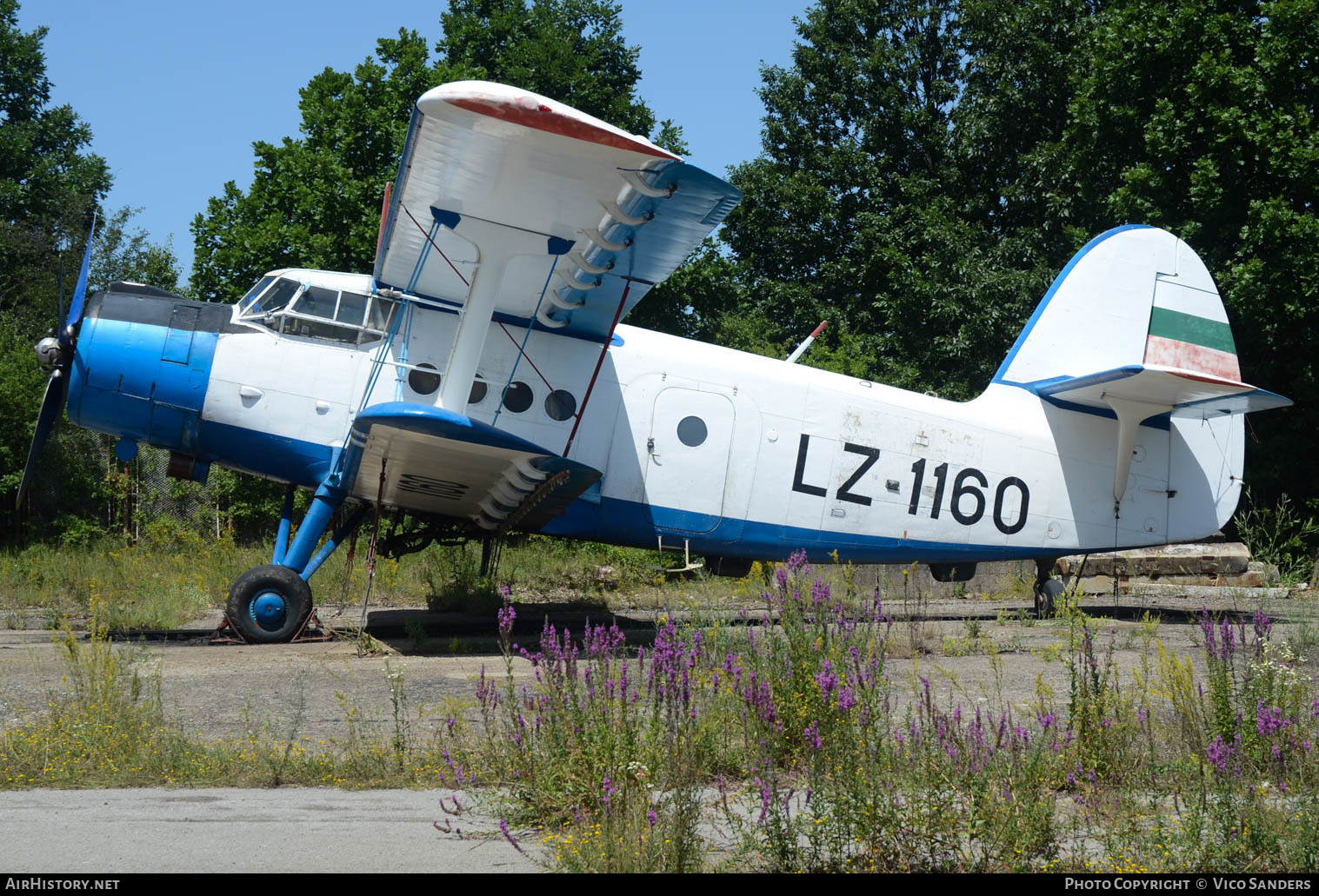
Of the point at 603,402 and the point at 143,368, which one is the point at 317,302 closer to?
the point at 143,368

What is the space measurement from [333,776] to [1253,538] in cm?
1730

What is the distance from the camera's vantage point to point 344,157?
24.4 metres

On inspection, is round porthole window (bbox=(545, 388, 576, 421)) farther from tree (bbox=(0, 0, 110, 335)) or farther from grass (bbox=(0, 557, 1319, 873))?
tree (bbox=(0, 0, 110, 335))

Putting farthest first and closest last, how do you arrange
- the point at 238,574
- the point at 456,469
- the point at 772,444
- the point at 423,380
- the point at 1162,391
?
the point at 238,574, the point at 1162,391, the point at 772,444, the point at 423,380, the point at 456,469

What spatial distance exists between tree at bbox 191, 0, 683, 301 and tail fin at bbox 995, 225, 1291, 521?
15.2 m

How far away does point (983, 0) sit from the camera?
27422 mm

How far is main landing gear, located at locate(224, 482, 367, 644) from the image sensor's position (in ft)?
31.1

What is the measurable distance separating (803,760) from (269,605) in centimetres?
641

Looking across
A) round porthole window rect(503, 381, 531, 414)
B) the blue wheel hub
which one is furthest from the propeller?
round porthole window rect(503, 381, 531, 414)

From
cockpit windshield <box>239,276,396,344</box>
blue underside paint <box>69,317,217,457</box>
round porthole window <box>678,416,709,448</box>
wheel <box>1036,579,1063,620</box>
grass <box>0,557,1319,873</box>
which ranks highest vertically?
cockpit windshield <box>239,276,396,344</box>

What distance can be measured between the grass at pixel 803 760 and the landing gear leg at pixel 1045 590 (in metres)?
6.29

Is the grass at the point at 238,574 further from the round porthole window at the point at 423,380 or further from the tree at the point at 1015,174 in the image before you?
the tree at the point at 1015,174

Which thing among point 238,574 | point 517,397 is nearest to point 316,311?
point 517,397

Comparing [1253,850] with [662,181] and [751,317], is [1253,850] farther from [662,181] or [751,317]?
[751,317]
